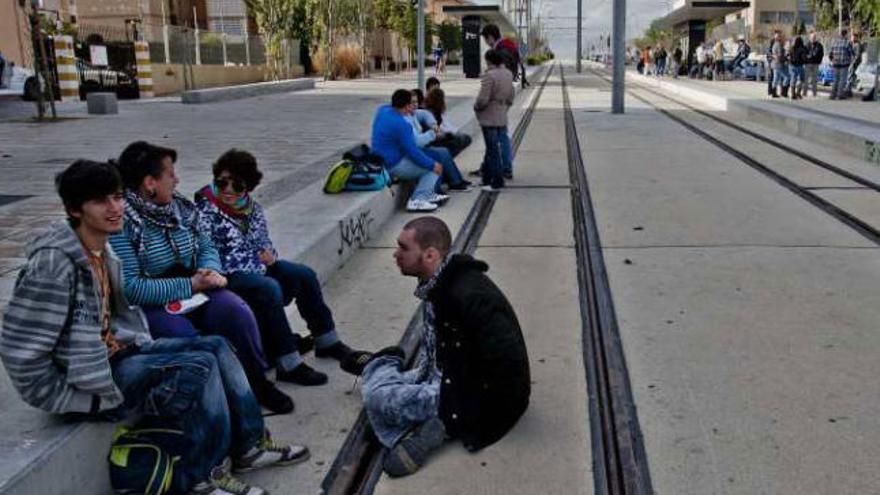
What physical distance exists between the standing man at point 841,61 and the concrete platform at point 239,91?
54.7 ft

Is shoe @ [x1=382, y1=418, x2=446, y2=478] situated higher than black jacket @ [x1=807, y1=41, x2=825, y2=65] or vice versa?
black jacket @ [x1=807, y1=41, x2=825, y2=65]

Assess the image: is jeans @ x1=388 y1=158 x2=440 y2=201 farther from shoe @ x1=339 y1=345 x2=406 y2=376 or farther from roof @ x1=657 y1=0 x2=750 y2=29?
roof @ x1=657 y1=0 x2=750 y2=29

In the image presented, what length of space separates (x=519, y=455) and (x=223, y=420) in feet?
3.97

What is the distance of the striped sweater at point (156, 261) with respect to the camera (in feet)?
12.6

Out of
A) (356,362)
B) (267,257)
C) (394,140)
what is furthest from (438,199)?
(356,362)

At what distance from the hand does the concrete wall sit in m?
26.9

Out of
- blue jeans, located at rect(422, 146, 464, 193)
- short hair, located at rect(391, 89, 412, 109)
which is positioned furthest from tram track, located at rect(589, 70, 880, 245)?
short hair, located at rect(391, 89, 412, 109)

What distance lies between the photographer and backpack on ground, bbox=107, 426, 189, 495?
125 inches

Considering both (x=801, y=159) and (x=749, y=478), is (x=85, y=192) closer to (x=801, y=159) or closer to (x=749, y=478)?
(x=749, y=478)

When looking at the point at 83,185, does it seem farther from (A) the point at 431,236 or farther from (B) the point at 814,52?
(B) the point at 814,52

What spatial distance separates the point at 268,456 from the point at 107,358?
2.54ft

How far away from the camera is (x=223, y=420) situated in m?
3.37

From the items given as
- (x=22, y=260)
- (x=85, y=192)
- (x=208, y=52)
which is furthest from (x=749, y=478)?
(x=208, y=52)

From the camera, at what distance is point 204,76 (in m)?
34.0
